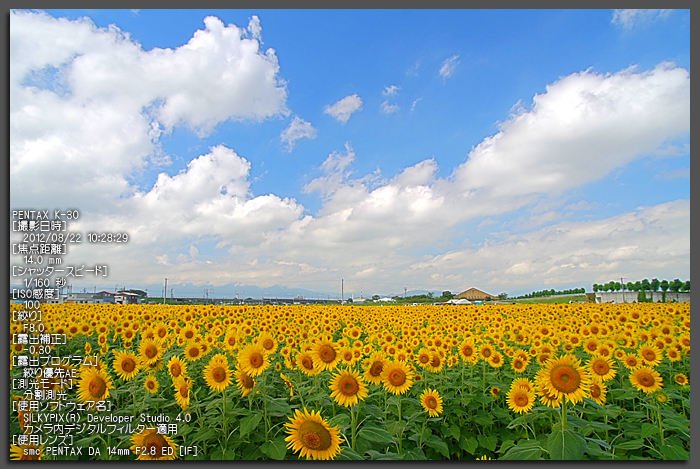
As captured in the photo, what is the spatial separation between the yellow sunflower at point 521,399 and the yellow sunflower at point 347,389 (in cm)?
167

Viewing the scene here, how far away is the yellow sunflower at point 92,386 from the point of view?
3.35 m

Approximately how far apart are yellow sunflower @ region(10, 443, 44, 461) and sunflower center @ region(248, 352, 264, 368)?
164cm

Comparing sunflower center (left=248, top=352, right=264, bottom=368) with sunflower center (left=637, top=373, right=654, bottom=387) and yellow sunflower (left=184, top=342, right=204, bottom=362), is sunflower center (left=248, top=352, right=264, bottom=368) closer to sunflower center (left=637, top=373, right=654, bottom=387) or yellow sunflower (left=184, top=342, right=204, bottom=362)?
yellow sunflower (left=184, top=342, right=204, bottom=362)

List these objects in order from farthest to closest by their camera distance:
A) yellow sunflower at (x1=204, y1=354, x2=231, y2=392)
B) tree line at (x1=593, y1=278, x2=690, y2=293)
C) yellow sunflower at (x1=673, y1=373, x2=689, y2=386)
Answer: tree line at (x1=593, y1=278, x2=690, y2=293)
yellow sunflower at (x1=673, y1=373, x2=689, y2=386)
yellow sunflower at (x1=204, y1=354, x2=231, y2=392)

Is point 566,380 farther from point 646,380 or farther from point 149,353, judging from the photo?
point 149,353

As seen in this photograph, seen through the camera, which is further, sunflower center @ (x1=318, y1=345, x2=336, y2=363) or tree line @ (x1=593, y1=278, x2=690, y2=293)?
tree line @ (x1=593, y1=278, x2=690, y2=293)

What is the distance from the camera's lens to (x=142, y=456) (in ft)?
9.68

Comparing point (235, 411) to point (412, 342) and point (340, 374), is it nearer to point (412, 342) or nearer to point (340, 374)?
point (340, 374)

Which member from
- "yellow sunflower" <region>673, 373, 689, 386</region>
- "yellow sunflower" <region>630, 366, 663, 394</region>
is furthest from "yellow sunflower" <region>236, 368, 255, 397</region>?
"yellow sunflower" <region>673, 373, 689, 386</region>

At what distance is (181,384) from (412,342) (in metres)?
3.75

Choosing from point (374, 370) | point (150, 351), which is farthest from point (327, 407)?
point (150, 351)

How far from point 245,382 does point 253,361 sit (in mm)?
211

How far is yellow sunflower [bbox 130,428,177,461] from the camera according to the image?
2932mm

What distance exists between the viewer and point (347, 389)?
308 centimetres
